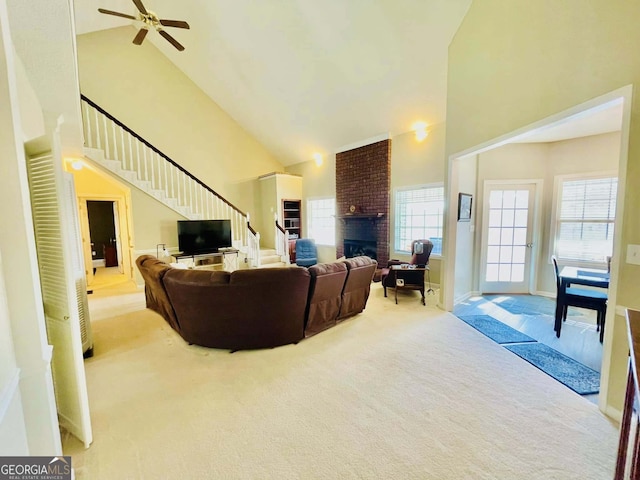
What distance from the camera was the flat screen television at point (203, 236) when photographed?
19.5 feet

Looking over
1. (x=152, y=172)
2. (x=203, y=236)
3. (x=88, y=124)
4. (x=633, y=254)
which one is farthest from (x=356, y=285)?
(x=88, y=124)

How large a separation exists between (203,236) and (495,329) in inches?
221

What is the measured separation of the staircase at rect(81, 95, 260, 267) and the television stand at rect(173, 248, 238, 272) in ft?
1.17

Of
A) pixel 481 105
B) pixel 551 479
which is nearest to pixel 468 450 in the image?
pixel 551 479

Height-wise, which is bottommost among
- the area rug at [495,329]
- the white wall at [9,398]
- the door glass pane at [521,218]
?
the area rug at [495,329]

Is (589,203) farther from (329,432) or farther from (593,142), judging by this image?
A: (329,432)

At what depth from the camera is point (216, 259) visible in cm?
655

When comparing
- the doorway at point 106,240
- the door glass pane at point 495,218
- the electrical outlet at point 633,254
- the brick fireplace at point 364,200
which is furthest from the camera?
the brick fireplace at point 364,200

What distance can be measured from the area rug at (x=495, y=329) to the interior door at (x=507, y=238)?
4.47 feet

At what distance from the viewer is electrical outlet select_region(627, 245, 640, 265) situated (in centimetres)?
180

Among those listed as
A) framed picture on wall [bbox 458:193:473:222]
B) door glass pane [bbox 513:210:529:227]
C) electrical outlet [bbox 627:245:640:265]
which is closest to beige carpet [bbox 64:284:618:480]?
electrical outlet [bbox 627:245:640:265]

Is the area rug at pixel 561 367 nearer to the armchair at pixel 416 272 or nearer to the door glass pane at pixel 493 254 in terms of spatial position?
the armchair at pixel 416 272

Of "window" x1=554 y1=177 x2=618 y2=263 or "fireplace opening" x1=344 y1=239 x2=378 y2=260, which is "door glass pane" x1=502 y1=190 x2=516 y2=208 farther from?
"fireplace opening" x1=344 y1=239 x2=378 y2=260

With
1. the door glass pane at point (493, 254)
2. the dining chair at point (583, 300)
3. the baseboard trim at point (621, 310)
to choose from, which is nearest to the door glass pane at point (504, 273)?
the door glass pane at point (493, 254)
